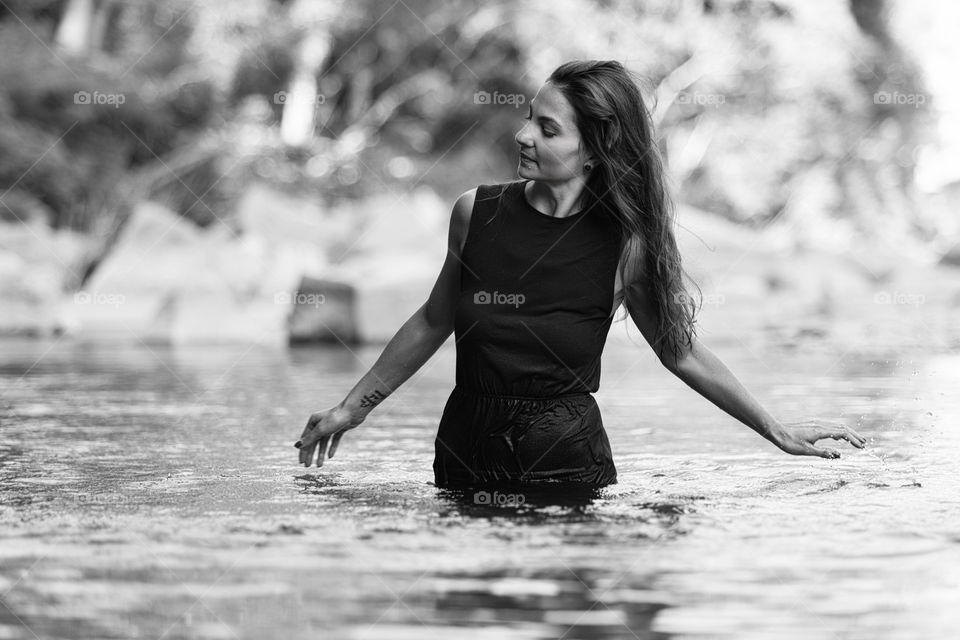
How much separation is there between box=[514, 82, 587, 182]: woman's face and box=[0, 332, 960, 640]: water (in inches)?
36.5

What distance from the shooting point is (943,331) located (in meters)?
13.7

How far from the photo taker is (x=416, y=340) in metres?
4.27

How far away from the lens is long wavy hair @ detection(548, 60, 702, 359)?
13.2 feet

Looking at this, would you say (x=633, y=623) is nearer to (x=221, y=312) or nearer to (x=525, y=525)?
(x=525, y=525)

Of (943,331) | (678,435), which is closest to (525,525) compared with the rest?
(678,435)

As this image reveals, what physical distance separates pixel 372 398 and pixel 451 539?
25.8 inches

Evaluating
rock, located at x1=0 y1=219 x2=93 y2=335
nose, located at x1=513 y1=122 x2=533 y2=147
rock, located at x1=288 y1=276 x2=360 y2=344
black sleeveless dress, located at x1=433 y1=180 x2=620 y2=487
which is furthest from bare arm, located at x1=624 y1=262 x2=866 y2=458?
rock, located at x1=0 y1=219 x2=93 y2=335

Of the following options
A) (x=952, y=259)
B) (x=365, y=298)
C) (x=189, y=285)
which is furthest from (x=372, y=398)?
(x=952, y=259)

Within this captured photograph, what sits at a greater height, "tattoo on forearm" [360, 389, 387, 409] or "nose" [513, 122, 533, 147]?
"nose" [513, 122, 533, 147]

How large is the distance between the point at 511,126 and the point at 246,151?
17.6 feet

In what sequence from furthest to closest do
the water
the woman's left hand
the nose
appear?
the woman's left hand → the nose → the water

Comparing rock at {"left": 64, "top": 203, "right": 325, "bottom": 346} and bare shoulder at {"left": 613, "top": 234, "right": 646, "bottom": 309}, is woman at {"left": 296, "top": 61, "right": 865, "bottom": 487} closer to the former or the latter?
bare shoulder at {"left": 613, "top": 234, "right": 646, "bottom": 309}

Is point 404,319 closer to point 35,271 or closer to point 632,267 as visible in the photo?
point 35,271

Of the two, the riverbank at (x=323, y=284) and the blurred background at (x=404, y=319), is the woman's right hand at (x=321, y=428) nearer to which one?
the blurred background at (x=404, y=319)
